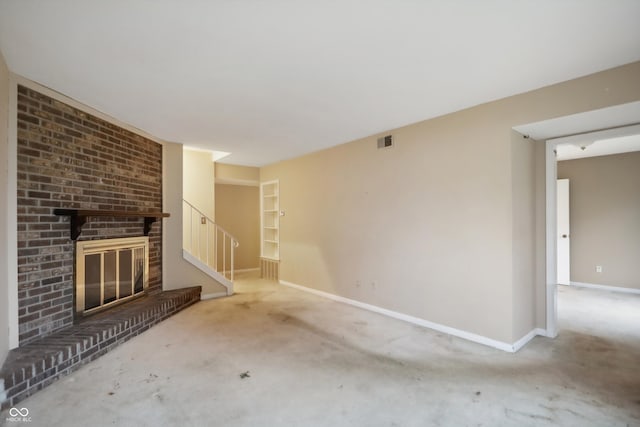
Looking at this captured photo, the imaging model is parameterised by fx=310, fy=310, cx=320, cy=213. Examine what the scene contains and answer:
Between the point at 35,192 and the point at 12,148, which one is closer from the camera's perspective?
the point at 12,148

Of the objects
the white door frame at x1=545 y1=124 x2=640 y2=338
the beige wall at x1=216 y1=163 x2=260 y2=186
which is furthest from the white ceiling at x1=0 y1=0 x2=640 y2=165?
the beige wall at x1=216 y1=163 x2=260 y2=186

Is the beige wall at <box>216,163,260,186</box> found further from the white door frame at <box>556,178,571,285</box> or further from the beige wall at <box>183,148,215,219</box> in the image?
the white door frame at <box>556,178,571,285</box>

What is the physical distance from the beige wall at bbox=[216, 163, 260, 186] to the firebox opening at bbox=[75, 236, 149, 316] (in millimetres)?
2294

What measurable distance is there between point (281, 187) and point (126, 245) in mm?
2954

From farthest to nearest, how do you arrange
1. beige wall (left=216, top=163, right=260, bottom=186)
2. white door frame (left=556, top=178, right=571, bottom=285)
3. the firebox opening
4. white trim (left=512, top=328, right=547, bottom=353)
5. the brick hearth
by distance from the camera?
beige wall (left=216, top=163, right=260, bottom=186) < white door frame (left=556, top=178, right=571, bottom=285) < the firebox opening < white trim (left=512, top=328, right=547, bottom=353) < the brick hearth

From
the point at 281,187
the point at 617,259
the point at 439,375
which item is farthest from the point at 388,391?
the point at 617,259

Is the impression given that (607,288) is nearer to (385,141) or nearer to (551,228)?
(551,228)

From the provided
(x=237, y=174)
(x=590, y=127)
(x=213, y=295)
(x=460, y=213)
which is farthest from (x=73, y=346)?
(x=590, y=127)

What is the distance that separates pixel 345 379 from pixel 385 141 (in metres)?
2.89

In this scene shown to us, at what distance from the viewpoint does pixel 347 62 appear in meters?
2.29

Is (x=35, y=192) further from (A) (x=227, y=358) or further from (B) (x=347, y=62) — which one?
(B) (x=347, y=62)

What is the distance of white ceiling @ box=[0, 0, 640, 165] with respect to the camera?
173cm

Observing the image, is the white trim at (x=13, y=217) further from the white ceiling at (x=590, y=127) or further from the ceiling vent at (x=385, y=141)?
the white ceiling at (x=590, y=127)

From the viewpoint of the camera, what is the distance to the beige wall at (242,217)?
7.11 m
